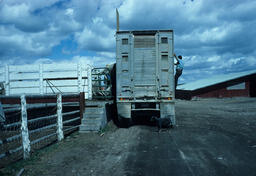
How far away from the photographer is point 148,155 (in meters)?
Result: 5.83

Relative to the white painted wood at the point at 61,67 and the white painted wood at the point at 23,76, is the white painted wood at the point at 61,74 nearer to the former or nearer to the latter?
the white painted wood at the point at 61,67

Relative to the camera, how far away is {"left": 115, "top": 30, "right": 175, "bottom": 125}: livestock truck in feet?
31.4

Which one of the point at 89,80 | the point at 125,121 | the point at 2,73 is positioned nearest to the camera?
the point at 125,121

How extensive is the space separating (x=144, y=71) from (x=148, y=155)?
465 cm

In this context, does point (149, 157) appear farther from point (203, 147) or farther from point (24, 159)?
point (24, 159)

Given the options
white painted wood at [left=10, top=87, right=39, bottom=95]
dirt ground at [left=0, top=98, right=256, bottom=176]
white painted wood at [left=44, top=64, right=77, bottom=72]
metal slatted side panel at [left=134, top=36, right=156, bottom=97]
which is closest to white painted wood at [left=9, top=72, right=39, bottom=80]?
white painted wood at [left=10, top=87, right=39, bottom=95]

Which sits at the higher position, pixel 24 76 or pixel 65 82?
pixel 24 76

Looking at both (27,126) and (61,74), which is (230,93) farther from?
(27,126)

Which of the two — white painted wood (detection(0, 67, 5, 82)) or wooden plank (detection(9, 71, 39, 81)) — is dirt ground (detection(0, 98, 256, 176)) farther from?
white painted wood (detection(0, 67, 5, 82))

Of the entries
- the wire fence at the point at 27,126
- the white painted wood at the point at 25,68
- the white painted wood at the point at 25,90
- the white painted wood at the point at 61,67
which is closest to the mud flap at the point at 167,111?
the wire fence at the point at 27,126

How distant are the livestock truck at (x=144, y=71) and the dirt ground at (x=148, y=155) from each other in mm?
1517

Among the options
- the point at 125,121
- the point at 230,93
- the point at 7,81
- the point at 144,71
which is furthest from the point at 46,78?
the point at 230,93

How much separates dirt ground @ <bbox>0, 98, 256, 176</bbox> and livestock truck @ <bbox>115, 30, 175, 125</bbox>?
152 centimetres

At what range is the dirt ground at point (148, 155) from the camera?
4.76 m
